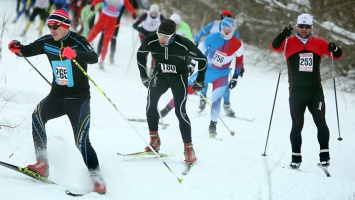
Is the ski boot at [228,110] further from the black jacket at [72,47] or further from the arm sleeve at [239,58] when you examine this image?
the black jacket at [72,47]

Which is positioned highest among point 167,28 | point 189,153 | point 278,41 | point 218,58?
point 167,28

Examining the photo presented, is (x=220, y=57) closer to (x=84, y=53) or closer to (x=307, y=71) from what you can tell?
(x=307, y=71)

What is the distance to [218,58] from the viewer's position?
7.37 meters

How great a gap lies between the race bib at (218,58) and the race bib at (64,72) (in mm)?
3160

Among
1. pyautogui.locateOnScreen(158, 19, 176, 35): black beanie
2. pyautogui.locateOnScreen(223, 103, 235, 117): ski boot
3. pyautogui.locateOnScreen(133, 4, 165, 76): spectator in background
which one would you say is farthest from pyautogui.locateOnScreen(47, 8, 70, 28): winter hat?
pyautogui.locateOnScreen(133, 4, 165, 76): spectator in background

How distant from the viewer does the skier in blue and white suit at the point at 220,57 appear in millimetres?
7262

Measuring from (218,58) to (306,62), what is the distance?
6.18 feet

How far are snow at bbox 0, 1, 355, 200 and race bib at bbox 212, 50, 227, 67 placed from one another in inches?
43.9

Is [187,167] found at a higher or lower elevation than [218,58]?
lower

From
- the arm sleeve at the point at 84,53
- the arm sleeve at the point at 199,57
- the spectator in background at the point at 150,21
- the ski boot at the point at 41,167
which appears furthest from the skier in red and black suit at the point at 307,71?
the spectator in background at the point at 150,21

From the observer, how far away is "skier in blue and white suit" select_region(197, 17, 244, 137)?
23.8 feet

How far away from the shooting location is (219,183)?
5.16m

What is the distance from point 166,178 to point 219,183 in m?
0.58

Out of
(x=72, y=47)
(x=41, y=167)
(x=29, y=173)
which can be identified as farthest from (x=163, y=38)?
(x=29, y=173)
